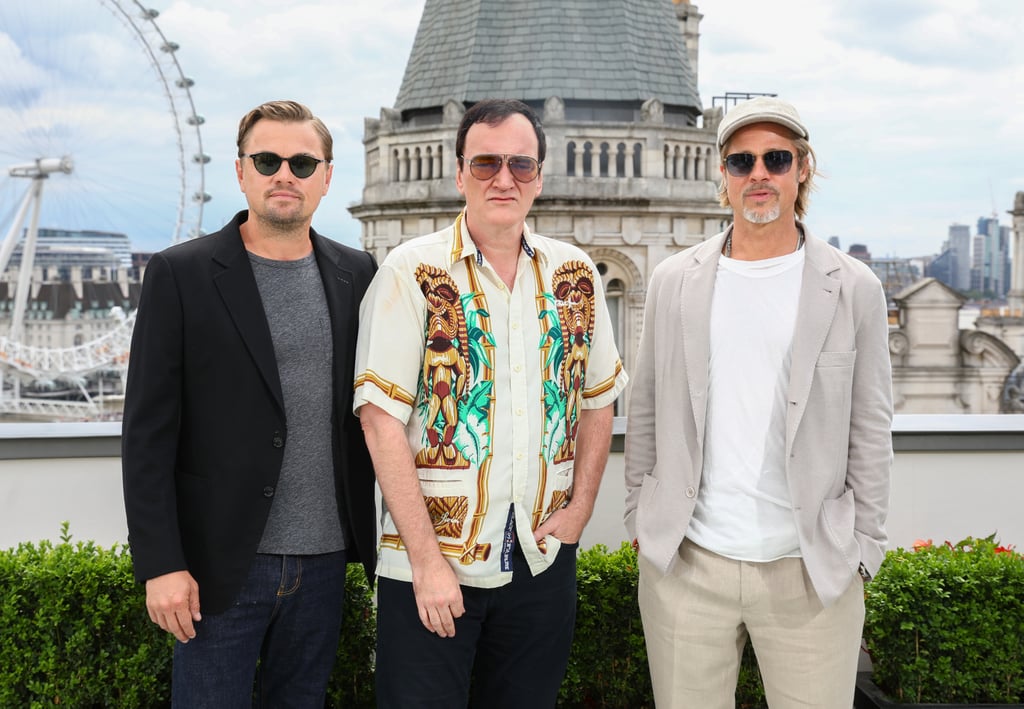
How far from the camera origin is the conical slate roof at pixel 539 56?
59344mm

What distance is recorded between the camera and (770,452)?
3.41m

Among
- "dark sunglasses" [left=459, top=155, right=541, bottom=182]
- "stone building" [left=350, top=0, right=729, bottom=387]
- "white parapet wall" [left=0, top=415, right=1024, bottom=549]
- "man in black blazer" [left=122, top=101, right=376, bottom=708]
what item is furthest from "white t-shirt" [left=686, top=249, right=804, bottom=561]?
"stone building" [left=350, top=0, right=729, bottom=387]

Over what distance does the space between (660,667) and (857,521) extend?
2.74 ft

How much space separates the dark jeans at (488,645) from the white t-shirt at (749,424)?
537 mm

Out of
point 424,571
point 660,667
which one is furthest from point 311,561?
point 660,667

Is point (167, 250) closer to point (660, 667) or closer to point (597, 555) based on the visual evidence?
point (660, 667)

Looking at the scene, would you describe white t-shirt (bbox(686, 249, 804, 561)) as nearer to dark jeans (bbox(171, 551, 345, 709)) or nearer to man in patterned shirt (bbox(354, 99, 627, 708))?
man in patterned shirt (bbox(354, 99, 627, 708))

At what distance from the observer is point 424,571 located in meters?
3.20

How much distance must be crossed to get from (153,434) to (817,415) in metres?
2.12

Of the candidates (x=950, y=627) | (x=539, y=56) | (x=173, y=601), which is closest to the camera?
(x=173, y=601)

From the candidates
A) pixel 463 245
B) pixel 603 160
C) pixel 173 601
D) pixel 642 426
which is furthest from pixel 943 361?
pixel 173 601

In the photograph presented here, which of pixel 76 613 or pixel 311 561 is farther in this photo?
pixel 76 613

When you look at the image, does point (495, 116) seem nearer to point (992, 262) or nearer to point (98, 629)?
point (98, 629)

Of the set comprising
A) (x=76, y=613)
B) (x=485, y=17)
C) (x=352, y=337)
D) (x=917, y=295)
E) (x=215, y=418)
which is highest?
(x=485, y=17)
